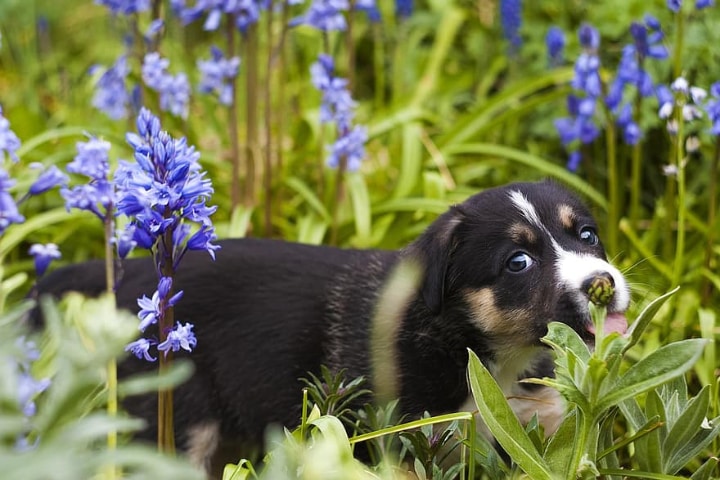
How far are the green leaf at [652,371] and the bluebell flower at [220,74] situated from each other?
3.20 metres

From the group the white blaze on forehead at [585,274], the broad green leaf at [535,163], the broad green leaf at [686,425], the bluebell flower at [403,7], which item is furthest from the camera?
the bluebell flower at [403,7]

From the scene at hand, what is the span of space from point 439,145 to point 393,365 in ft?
8.58

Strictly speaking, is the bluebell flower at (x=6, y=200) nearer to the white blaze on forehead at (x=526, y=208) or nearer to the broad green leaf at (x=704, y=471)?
the white blaze on forehead at (x=526, y=208)

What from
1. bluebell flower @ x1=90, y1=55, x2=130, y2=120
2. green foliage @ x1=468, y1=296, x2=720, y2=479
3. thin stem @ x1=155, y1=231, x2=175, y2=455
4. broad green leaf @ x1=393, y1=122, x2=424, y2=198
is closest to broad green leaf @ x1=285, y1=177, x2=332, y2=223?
Result: broad green leaf @ x1=393, y1=122, x2=424, y2=198

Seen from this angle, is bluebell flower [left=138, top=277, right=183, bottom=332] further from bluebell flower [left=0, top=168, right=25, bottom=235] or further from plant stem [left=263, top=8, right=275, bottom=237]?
plant stem [left=263, top=8, right=275, bottom=237]

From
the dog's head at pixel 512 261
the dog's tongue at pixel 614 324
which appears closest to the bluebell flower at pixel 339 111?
the dog's head at pixel 512 261

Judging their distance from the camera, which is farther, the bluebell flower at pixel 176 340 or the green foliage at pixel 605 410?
the bluebell flower at pixel 176 340

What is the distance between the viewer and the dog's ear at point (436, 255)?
139 inches

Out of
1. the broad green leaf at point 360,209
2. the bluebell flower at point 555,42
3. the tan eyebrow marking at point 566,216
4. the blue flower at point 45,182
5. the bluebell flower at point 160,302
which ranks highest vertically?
the bluebell flower at point 555,42

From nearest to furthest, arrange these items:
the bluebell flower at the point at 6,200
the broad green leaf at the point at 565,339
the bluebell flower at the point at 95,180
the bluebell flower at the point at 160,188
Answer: the bluebell flower at the point at 6,200 < the broad green leaf at the point at 565,339 < the bluebell flower at the point at 160,188 < the bluebell flower at the point at 95,180

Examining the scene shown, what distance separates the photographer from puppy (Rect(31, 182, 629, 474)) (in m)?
3.46

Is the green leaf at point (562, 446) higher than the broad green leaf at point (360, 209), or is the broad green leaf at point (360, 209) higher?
the broad green leaf at point (360, 209)

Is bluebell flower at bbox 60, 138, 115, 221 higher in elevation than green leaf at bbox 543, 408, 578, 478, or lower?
higher

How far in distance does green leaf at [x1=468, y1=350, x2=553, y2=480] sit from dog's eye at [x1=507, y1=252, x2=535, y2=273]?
2.79 ft
